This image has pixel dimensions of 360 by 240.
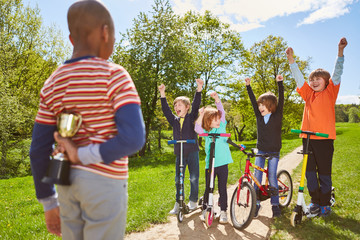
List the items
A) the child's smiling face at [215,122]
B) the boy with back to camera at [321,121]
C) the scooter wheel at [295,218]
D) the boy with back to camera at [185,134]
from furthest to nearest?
the boy with back to camera at [185,134], the child's smiling face at [215,122], the boy with back to camera at [321,121], the scooter wheel at [295,218]

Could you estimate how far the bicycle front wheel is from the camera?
416 centimetres

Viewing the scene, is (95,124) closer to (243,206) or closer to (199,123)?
(199,123)

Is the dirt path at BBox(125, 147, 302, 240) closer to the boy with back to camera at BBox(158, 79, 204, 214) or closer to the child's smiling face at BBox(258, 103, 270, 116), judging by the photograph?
the boy with back to camera at BBox(158, 79, 204, 214)

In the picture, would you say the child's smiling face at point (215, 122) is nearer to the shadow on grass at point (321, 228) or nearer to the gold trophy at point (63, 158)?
the shadow on grass at point (321, 228)

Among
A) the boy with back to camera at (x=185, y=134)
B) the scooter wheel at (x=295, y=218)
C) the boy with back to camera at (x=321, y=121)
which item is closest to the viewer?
the scooter wheel at (x=295, y=218)

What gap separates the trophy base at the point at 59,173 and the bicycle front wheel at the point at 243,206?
3474 millimetres

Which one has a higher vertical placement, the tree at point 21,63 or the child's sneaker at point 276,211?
the tree at point 21,63

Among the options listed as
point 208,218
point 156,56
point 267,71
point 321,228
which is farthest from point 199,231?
point 267,71

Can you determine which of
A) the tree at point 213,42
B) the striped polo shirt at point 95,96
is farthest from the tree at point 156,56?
the striped polo shirt at point 95,96

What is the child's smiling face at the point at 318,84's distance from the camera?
4.55 metres

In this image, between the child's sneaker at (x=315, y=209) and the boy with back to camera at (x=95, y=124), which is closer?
the boy with back to camera at (x=95, y=124)

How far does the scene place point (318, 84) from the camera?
456 centimetres

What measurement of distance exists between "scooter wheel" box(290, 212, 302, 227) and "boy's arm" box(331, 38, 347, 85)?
2.47 m

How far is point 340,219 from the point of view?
4.62 m
